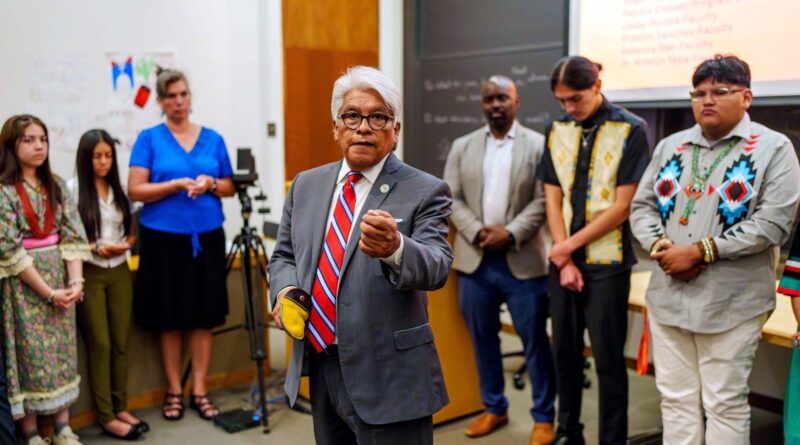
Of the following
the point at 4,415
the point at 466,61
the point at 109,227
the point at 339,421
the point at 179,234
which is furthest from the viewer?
the point at 466,61

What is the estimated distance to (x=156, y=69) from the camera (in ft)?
16.6

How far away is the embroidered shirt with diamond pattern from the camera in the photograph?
2404 mm

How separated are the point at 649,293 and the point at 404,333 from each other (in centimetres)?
129

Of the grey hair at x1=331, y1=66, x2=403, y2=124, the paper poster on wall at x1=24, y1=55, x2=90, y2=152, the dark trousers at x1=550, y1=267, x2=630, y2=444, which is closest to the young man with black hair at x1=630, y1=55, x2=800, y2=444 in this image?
the dark trousers at x1=550, y1=267, x2=630, y2=444

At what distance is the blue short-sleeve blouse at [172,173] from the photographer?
3498 mm

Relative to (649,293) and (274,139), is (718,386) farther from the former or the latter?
(274,139)

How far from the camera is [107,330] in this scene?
135 inches

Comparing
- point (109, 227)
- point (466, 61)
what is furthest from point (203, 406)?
point (466, 61)

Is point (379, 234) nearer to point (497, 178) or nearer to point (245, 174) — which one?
point (497, 178)

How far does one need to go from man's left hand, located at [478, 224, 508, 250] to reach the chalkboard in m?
1.36

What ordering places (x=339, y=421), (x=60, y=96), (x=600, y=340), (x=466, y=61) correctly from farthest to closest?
(x=466, y=61) → (x=60, y=96) → (x=600, y=340) → (x=339, y=421)

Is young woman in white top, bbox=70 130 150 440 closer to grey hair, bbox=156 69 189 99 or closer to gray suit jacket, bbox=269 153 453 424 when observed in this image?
grey hair, bbox=156 69 189 99

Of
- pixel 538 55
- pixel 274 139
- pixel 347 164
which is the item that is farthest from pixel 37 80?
pixel 347 164

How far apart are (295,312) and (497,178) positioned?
1733 mm
